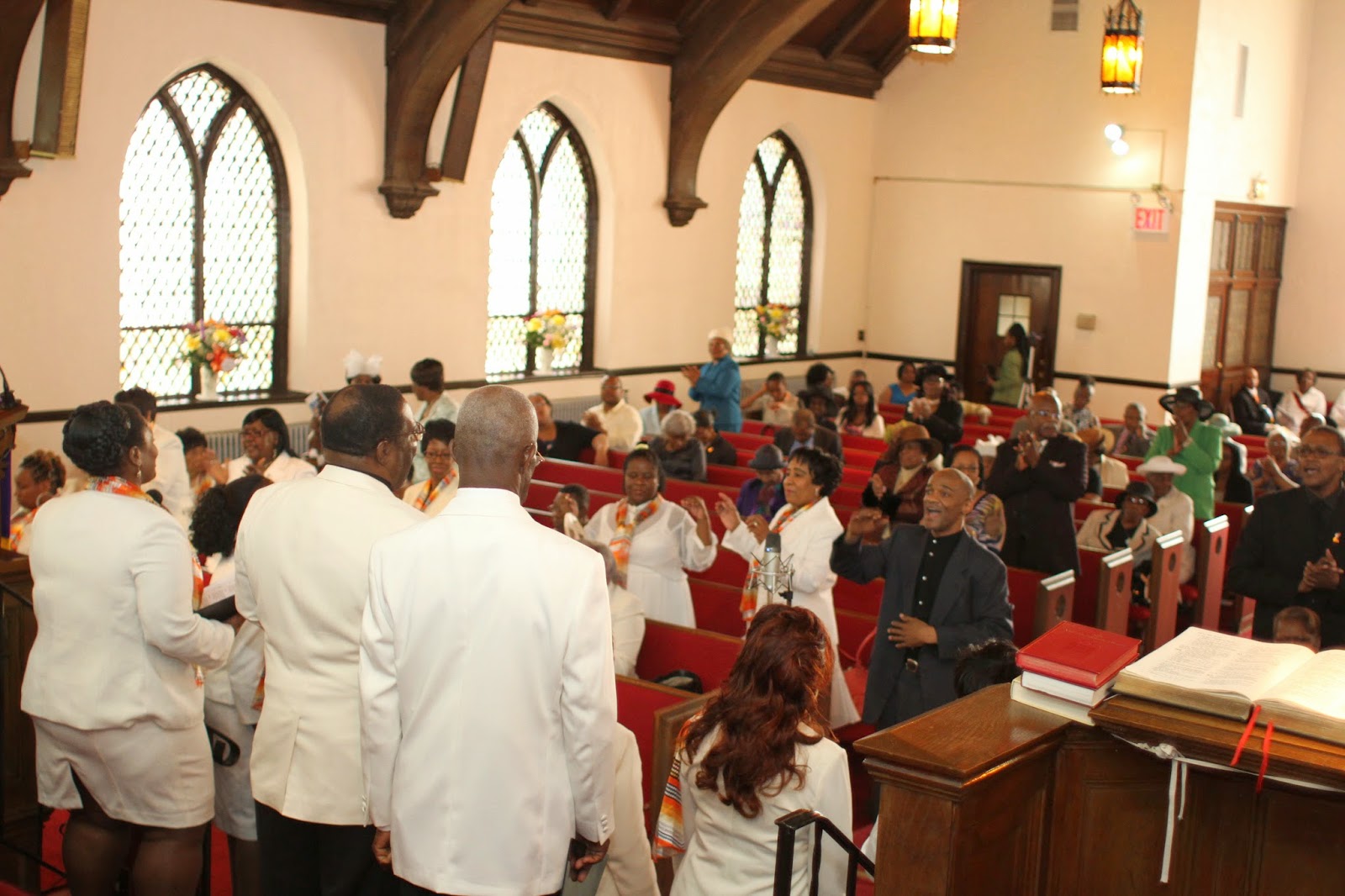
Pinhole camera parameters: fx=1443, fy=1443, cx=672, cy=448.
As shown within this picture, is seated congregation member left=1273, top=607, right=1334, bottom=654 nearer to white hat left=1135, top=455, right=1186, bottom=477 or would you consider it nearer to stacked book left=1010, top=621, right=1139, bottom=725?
stacked book left=1010, top=621, right=1139, bottom=725

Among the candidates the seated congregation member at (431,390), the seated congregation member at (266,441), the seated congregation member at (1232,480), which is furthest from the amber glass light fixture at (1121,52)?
the seated congregation member at (266,441)

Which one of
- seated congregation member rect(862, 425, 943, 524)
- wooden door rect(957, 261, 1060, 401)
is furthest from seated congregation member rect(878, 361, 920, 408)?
seated congregation member rect(862, 425, 943, 524)

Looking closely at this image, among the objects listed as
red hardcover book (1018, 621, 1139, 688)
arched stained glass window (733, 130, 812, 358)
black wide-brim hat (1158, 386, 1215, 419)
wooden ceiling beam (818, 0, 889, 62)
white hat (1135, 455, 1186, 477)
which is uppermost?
wooden ceiling beam (818, 0, 889, 62)

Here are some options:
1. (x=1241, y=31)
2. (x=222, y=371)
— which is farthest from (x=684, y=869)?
(x=1241, y=31)

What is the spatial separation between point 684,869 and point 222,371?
824 cm

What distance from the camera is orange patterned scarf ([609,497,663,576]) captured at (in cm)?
637

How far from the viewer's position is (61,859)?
4.90 metres

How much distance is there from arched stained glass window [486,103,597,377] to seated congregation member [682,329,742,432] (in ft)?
6.99

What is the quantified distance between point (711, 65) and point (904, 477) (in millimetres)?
7291

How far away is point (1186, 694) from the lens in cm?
239

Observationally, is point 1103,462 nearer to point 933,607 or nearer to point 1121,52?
point 1121,52

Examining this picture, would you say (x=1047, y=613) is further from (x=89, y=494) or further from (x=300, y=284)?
(x=300, y=284)

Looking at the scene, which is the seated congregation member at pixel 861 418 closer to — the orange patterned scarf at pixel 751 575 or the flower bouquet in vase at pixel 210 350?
the flower bouquet in vase at pixel 210 350

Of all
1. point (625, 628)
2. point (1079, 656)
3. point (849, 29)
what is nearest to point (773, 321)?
point (849, 29)
